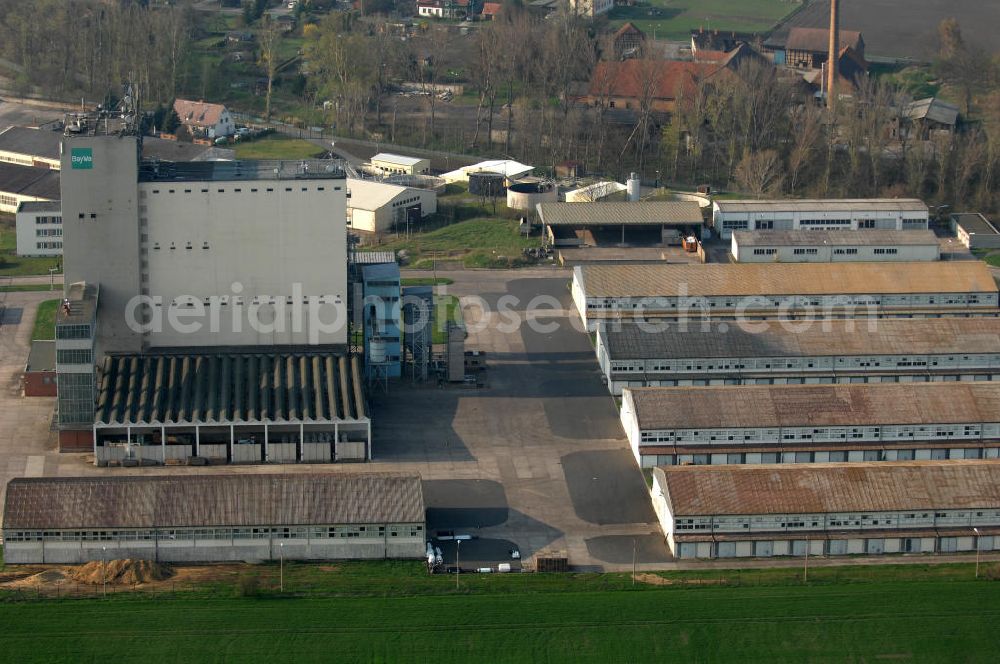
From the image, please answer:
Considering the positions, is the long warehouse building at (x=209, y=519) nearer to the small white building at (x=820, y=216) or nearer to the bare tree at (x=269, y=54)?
the small white building at (x=820, y=216)

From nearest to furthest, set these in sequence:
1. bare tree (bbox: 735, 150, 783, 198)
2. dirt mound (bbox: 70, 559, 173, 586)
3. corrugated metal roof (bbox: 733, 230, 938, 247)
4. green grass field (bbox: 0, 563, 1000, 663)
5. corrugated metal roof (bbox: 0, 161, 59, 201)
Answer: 1. green grass field (bbox: 0, 563, 1000, 663)
2. dirt mound (bbox: 70, 559, 173, 586)
3. corrugated metal roof (bbox: 733, 230, 938, 247)
4. corrugated metal roof (bbox: 0, 161, 59, 201)
5. bare tree (bbox: 735, 150, 783, 198)

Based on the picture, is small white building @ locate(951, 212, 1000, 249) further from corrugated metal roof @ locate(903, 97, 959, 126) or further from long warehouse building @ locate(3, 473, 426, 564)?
long warehouse building @ locate(3, 473, 426, 564)

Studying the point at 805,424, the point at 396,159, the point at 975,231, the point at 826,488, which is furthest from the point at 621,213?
the point at 826,488

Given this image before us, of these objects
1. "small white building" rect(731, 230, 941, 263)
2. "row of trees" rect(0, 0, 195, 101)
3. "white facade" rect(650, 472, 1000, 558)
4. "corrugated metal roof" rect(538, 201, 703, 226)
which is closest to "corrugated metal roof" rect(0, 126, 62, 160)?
"row of trees" rect(0, 0, 195, 101)

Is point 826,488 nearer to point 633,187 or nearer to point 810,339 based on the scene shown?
point 810,339

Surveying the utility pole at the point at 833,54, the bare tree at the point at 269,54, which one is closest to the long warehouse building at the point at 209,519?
the bare tree at the point at 269,54

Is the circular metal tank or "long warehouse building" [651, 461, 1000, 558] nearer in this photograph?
"long warehouse building" [651, 461, 1000, 558]
